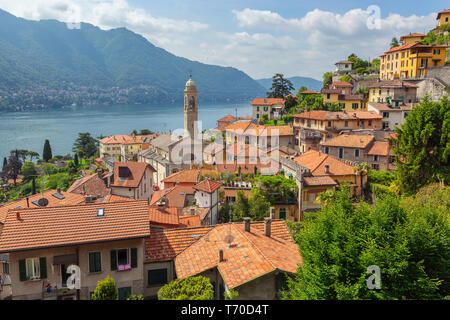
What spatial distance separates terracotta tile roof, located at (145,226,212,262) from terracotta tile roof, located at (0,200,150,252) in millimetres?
1457

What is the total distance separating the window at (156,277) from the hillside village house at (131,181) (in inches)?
746

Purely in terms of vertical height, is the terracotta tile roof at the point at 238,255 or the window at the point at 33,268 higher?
the terracotta tile roof at the point at 238,255

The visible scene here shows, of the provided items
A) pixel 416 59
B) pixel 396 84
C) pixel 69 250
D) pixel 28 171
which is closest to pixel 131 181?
pixel 69 250

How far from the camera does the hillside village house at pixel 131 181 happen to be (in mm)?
32406

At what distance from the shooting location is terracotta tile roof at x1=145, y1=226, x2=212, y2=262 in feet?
47.7

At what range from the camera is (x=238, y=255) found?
13.1 meters

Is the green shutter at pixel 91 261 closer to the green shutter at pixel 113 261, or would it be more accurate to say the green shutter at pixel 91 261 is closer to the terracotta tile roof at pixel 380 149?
the green shutter at pixel 113 261

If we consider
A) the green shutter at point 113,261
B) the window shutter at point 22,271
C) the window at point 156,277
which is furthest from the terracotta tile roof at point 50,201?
the window at point 156,277

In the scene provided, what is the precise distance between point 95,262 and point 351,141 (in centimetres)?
3187

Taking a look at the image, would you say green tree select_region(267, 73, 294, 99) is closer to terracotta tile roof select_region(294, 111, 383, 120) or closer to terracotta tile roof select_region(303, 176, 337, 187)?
terracotta tile roof select_region(294, 111, 383, 120)

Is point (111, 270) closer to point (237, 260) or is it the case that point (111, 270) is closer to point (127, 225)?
point (127, 225)

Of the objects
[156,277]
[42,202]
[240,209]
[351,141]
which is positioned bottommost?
[240,209]

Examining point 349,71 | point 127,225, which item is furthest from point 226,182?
point 349,71

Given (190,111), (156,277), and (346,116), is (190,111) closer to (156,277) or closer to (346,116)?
(346,116)
